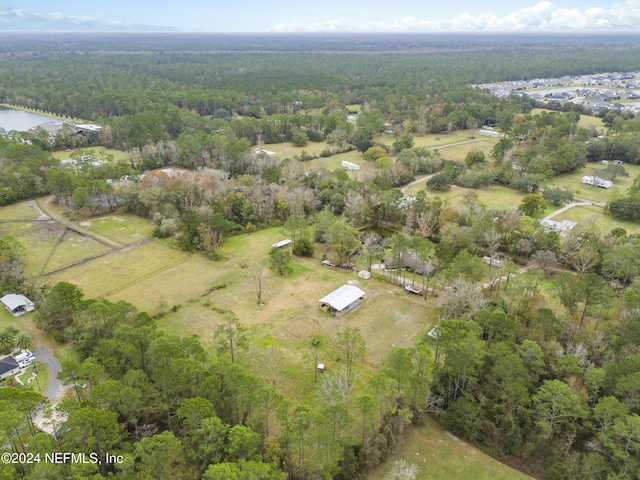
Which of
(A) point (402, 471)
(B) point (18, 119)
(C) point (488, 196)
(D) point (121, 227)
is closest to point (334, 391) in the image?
(A) point (402, 471)

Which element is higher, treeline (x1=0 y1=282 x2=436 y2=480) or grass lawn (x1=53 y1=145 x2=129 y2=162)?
treeline (x1=0 y1=282 x2=436 y2=480)

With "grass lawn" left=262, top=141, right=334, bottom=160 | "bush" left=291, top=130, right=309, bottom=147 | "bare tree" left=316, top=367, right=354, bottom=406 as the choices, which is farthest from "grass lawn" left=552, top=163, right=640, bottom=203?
"bare tree" left=316, top=367, right=354, bottom=406

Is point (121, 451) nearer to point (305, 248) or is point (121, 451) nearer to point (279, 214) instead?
point (305, 248)

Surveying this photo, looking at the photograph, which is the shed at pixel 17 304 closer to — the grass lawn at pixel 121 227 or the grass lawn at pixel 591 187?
the grass lawn at pixel 121 227

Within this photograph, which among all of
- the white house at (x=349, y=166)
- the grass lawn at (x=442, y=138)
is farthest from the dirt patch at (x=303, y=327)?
the grass lawn at (x=442, y=138)

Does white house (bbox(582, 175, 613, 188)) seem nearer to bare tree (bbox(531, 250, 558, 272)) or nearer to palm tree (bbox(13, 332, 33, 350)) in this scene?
bare tree (bbox(531, 250, 558, 272))

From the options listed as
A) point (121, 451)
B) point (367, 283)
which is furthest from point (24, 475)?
point (367, 283)
